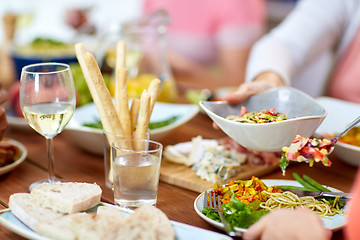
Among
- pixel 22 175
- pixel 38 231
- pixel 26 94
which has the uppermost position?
pixel 26 94

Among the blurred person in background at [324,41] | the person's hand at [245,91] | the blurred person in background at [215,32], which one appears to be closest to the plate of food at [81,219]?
the person's hand at [245,91]

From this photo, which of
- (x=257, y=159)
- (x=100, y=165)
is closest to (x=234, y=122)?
(x=257, y=159)

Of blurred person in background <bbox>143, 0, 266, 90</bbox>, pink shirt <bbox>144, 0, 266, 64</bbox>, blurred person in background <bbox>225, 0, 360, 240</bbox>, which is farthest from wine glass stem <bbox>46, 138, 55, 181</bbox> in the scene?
pink shirt <bbox>144, 0, 266, 64</bbox>

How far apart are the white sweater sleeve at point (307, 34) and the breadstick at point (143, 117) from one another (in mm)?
868

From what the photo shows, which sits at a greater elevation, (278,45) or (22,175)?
(278,45)

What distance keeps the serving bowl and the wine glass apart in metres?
0.35

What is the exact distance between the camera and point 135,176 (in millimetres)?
1045

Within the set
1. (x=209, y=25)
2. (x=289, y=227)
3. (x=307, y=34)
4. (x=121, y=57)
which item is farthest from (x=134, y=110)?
(x=209, y=25)

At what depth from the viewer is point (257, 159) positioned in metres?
1.32

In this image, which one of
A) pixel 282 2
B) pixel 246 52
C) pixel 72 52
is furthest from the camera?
pixel 282 2

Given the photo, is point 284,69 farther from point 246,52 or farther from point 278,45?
point 246,52

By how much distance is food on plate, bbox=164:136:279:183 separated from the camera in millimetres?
1225

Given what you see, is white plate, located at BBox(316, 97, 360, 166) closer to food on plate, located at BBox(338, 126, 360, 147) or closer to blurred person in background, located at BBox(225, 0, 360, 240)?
food on plate, located at BBox(338, 126, 360, 147)

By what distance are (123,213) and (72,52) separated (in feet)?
5.24
